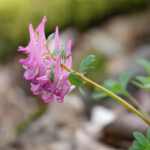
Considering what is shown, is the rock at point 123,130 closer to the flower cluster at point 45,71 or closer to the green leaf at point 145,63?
the green leaf at point 145,63

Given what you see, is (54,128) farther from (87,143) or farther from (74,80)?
(74,80)

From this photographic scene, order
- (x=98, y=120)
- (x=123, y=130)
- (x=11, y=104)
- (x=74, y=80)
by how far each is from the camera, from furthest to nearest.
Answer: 1. (x=11, y=104)
2. (x=98, y=120)
3. (x=123, y=130)
4. (x=74, y=80)

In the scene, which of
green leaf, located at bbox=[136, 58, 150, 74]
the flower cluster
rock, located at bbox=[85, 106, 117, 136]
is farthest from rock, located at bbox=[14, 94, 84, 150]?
the flower cluster

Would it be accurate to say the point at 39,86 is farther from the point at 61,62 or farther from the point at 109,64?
the point at 109,64

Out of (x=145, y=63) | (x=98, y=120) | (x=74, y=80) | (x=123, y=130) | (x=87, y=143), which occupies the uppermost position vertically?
(x=74, y=80)

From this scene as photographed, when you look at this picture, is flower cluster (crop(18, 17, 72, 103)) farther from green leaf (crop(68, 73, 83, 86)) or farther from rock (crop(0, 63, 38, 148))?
rock (crop(0, 63, 38, 148))

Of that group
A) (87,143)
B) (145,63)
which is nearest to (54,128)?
(87,143)
